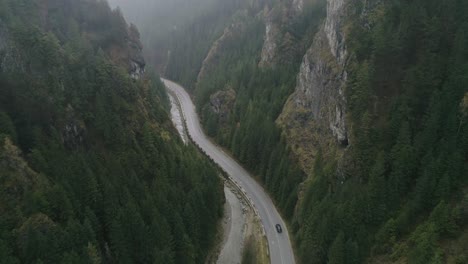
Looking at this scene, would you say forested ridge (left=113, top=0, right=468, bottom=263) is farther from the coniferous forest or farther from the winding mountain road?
the winding mountain road

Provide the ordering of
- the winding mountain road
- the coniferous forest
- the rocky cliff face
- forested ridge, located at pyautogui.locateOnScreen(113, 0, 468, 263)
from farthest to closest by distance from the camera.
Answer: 1. the rocky cliff face
2. the winding mountain road
3. forested ridge, located at pyautogui.locateOnScreen(113, 0, 468, 263)
4. the coniferous forest

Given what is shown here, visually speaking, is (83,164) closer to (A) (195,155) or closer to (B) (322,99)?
(A) (195,155)

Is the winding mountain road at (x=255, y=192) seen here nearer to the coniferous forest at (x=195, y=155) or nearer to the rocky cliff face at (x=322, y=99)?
the coniferous forest at (x=195, y=155)

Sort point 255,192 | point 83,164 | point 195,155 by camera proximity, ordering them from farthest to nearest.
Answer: point 255,192 → point 195,155 → point 83,164

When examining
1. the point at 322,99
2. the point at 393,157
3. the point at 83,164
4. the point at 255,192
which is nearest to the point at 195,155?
the point at 255,192

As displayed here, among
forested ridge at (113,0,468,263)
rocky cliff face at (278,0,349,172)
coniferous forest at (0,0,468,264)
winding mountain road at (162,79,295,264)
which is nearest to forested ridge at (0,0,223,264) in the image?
coniferous forest at (0,0,468,264)

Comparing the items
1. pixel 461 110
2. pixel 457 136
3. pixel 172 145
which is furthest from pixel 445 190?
pixel 172 145

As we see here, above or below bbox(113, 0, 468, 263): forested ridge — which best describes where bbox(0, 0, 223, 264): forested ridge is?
below
